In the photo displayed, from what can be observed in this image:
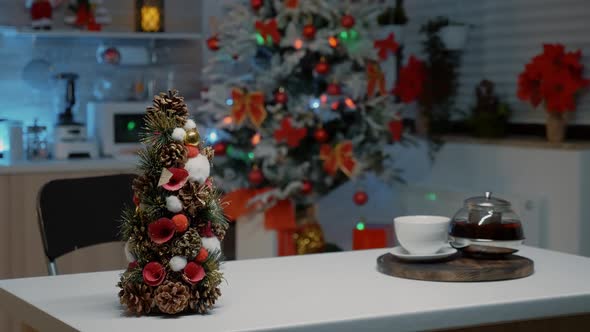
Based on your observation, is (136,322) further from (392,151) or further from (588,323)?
(392,151)

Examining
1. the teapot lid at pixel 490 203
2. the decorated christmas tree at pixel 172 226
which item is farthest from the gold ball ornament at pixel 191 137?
the teapot lid at pixel 490 203

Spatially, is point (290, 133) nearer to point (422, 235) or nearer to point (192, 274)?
point (422, 235)

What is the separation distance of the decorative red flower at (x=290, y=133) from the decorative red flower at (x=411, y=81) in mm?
854

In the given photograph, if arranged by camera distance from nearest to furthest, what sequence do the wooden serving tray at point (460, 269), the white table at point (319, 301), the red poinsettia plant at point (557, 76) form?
the white table at point (319, 301), the wooden serving tray at point (460, 269), the red poinsettia plant at point (557, 76)

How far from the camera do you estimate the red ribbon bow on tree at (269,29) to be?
185 inches

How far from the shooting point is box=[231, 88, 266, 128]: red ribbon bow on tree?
468cm

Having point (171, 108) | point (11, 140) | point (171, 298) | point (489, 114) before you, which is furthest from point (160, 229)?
point (489, 114)

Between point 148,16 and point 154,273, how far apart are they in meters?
3.83

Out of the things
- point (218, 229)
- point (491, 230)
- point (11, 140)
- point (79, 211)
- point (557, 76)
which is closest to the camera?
point (218, 229)

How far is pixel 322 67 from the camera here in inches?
183

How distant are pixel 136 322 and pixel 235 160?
10.0ft

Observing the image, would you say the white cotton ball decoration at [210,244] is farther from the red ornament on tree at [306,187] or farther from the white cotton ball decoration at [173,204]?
the red ornament on tree at [306,187]

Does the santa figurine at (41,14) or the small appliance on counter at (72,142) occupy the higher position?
the santa figurine at (41,14)

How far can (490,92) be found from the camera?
16.7ft
